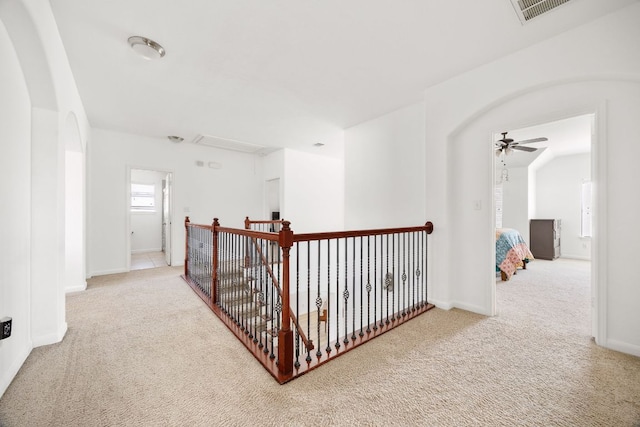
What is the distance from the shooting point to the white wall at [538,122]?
203 cm

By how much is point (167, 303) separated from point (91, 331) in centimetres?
81

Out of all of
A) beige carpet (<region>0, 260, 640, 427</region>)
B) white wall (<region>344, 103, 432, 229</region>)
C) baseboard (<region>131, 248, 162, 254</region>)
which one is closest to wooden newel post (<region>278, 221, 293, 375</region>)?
beige carpet (<region>0, 260, 640, 427</region>)

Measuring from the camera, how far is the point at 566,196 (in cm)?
682

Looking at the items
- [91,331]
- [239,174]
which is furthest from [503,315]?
[239,174]

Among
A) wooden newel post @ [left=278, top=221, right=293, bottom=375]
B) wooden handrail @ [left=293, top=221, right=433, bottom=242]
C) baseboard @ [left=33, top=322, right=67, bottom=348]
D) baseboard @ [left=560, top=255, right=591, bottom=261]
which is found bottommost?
baseboard @ [left=560, top=255, right=591, bottom=261]

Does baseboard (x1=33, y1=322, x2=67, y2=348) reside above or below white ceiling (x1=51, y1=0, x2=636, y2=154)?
below

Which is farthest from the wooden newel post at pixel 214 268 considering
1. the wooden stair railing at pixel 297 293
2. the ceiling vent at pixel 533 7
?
the ceiling vent at pixel 533 7

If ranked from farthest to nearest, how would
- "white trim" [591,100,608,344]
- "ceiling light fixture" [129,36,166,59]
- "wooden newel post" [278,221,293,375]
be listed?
"ceiling light fixture" [129,36,166,59] → "white trim" [591,100,608,344] → "wooden newel post" [278,221,293,375]

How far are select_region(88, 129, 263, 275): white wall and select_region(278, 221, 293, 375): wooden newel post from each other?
467 centimetres

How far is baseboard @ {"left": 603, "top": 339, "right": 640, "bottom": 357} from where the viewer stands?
200 cm

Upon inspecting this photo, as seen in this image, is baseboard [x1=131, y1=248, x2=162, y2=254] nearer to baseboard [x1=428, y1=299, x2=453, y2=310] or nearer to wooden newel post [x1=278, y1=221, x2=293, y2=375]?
wooden newel post [x1=278, y1=221, x2=293, y2=375]

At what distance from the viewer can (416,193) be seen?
355 cm

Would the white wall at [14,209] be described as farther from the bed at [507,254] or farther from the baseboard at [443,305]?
the bed at [507,254]

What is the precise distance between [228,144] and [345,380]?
544 centimetres
